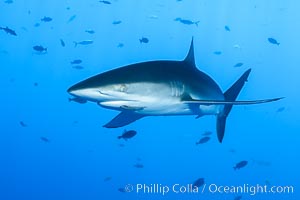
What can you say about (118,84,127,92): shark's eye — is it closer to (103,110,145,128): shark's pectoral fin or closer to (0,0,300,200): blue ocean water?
(103,110,145,128): shark's pectoral fin

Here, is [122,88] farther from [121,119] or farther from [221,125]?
[221,125]

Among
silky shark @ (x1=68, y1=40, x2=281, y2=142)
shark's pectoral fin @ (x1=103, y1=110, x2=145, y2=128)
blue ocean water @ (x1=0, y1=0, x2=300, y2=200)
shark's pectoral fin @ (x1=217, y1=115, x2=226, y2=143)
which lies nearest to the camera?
silky shark @ (x1=68, y1=40, x2=281, y2=142)

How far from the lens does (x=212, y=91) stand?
4133mm

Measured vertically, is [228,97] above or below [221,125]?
above

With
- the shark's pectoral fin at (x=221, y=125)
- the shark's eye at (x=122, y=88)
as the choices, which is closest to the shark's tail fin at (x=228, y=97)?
the shark's pectoral fin at (x=221, y=125)

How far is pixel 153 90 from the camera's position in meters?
3.27

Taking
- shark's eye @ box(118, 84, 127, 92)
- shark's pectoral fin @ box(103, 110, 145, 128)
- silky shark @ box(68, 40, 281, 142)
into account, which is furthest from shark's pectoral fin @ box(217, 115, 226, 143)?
shark's eye @ box(118, 84, 127, 92)

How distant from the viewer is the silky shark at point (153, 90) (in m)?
3.00

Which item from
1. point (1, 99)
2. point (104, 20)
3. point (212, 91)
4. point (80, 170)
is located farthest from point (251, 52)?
point (212, 91)

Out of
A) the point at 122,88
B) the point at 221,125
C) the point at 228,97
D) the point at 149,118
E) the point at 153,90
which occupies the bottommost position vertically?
the point at 149,118

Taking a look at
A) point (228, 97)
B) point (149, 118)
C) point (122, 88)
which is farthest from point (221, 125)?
point (149, 118)

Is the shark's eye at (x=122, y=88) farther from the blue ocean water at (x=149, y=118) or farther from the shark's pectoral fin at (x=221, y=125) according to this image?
the blue ocean water at (x=149, y=118)

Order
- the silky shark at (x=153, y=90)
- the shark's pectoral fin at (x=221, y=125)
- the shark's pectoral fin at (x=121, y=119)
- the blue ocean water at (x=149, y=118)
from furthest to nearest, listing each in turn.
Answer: the blue ocean water at (x=149, y=118) → the shark's pectoral fin at (x=221, y=125) → the shark's pectoral fin at (x=121, y=119) → the silky shark at (x=153, y=90)

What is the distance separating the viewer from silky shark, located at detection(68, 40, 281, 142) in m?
3.00
